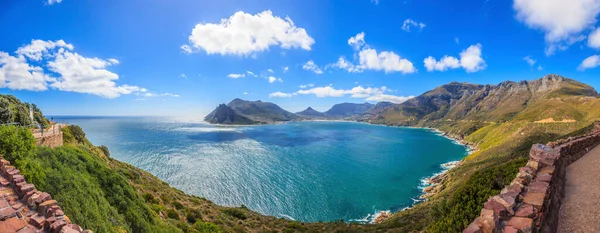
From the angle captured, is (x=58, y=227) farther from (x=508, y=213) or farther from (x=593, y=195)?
(x=593, y=195)

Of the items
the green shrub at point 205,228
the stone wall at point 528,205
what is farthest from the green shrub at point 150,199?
the stone wall at point 528,205

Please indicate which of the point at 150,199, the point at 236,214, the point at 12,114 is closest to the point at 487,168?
the point at 236,214

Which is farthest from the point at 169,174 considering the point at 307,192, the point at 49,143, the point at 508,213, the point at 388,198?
the point at 508,213

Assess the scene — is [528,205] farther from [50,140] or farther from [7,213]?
[50,140]

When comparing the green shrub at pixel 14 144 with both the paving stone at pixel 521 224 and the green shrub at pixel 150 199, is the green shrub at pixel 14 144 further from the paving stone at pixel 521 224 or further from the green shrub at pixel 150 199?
the paving stone at pixel 521 224

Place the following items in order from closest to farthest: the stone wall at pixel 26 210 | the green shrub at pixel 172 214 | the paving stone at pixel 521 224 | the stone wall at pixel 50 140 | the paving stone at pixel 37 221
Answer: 1. the paving stone at pixel 521 224
2. the stone wall at pixel 26 210
3. the paving stone at pixel 37 221
4. the stone wall at pixel 50 140
5. the green shrub at pixel 172 214

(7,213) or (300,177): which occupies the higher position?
(7,213)
